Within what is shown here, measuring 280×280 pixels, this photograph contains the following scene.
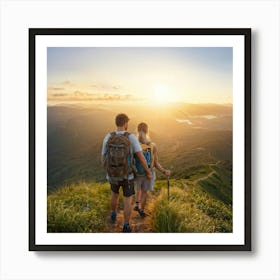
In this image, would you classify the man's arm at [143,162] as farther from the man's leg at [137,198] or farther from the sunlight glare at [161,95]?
the sunlight glare at [161,95]

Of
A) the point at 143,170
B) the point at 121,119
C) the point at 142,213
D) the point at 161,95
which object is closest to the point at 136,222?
the point at 142,213

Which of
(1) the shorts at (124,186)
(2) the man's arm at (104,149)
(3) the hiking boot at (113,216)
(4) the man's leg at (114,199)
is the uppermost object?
(2) the man's arm at (104,149)

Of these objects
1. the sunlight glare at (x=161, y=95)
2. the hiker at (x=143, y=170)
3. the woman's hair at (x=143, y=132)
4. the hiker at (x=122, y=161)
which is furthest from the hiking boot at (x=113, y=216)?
the sunlight glare at (x=161, y=95)

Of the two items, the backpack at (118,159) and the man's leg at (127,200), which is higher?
the backpack at (118,159)

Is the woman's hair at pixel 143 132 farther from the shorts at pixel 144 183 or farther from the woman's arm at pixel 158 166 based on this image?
the shorts at pixel 144 183

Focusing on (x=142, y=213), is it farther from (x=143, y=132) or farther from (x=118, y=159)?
(x=143, y=132)

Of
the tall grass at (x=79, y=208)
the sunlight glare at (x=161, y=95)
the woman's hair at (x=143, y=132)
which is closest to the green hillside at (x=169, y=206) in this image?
the tall grass at (x=79, y=208)
